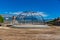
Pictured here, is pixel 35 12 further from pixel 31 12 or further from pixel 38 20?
pixel 38 20

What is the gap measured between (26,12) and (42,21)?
5.93 m

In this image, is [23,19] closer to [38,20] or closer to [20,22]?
[20,22]

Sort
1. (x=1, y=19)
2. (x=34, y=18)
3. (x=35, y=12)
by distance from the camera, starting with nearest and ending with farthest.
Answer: (x=35, y=12), (x=34, y=18), (x=1, y=19)

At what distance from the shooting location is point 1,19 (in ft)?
214

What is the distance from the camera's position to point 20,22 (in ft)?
155

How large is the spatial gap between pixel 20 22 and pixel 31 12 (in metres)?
4.62

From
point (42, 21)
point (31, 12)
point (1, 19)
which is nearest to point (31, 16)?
point (31, 12)

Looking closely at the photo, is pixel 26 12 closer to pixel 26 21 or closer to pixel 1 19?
pixel 26 21

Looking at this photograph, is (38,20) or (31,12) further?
(38,20)

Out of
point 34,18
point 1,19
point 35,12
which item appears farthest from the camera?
point 1,19

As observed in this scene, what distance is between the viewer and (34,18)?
47.9m

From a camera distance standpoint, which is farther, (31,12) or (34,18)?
(34,18)

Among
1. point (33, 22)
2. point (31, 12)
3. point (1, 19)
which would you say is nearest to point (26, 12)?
point (31, 12)

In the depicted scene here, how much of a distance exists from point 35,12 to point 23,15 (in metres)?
4.30
